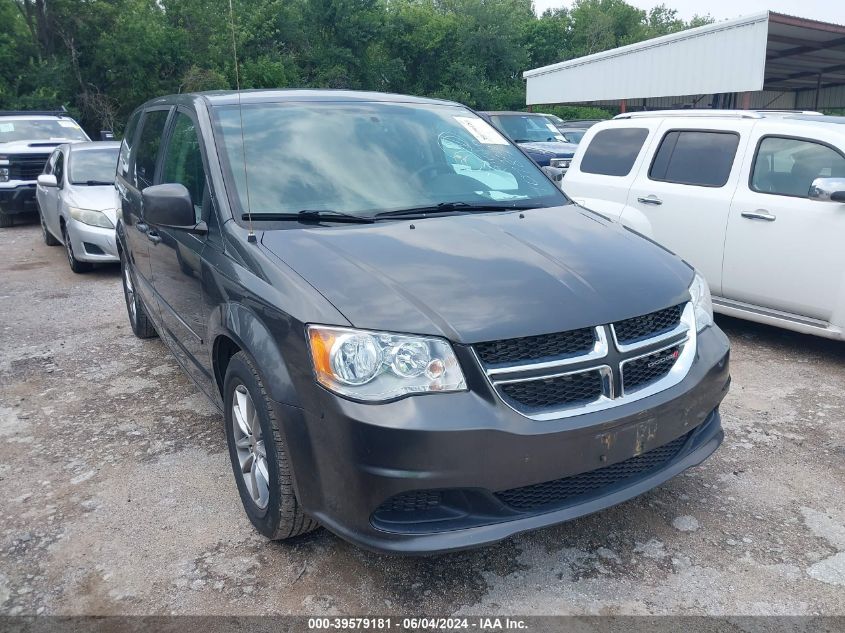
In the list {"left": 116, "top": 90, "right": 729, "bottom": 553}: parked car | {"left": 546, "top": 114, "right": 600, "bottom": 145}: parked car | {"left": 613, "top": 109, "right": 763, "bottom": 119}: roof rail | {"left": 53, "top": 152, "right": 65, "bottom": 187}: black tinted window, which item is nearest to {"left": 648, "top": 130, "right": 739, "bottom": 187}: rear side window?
{"left": 613, "top": 109, "right": 763, "bottom": 119}: roof rail

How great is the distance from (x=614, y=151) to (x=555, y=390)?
4.58 metres

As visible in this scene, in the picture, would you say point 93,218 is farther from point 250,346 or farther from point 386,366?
point 386,366

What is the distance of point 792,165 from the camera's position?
524cm

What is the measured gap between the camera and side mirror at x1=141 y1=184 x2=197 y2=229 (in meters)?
3.30

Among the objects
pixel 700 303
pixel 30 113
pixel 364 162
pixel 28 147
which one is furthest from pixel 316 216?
pixel 30 113

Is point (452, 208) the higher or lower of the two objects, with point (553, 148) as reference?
higher

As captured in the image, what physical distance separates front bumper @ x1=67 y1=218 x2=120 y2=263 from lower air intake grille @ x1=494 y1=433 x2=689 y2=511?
6871mm

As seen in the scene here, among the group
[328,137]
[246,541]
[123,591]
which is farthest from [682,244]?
Result: [123,591]

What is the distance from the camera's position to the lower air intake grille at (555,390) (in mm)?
2465

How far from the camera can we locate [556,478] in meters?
2.48

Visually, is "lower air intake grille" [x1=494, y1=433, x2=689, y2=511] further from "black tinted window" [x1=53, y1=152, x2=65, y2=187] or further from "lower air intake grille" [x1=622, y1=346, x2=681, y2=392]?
"black tinted window" [x1=53, y1=152, x2=65, y2=187]

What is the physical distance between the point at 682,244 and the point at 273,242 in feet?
12.8

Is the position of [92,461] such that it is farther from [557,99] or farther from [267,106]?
[557,99]

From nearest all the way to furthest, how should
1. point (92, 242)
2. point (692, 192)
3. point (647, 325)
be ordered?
point (647, 325) < point (692, 192) < point (92, 242)
